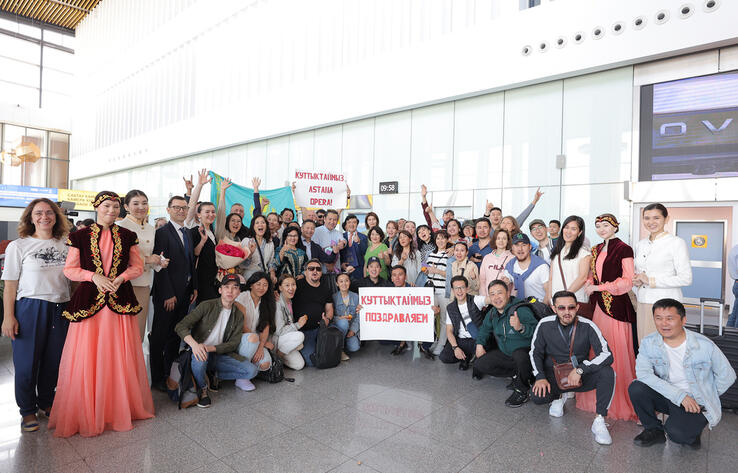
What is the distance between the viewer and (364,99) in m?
11.2

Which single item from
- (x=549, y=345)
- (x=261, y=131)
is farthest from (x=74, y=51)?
(x=549, y=345)

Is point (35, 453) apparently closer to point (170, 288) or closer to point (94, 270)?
point (94, 270)

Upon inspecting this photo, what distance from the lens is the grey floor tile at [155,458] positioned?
8.73ft

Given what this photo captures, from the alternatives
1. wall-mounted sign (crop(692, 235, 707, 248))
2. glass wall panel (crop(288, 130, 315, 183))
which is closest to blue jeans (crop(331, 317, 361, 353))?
wall-mounted sign (crop(692, 235, 707, 248))

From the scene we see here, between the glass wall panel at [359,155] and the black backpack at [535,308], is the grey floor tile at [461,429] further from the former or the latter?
the glass wall panel at [359,155]

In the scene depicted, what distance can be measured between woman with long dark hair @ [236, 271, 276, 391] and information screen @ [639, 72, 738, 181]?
7.17m

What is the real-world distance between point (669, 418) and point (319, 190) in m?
5.53

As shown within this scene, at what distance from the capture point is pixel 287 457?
2.85 metres

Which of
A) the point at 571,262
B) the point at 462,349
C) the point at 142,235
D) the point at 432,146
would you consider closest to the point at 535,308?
the point at 571,262

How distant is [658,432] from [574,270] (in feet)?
5.00

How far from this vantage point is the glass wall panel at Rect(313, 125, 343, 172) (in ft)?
40.0

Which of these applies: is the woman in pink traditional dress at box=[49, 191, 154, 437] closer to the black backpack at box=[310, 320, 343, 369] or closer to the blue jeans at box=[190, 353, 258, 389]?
the blue jeans at box=[190, 353, 258, 389]

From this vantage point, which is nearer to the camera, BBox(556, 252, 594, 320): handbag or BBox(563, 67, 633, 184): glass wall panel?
BBox(556, 252, 594, 320): handbag

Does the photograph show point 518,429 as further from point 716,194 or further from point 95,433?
point 716,194
